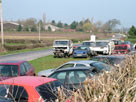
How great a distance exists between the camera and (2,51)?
38469mm

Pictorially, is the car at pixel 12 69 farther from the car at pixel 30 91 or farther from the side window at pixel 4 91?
the car at pixel 30 91

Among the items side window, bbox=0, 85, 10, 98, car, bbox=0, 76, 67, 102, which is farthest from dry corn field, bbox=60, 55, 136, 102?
side window, bbox=0, 85, 10, 98

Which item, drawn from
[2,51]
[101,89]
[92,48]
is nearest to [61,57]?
[92,48]

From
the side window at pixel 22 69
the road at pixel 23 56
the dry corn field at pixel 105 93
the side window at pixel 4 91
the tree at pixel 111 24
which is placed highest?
the tree at pixel 111 24

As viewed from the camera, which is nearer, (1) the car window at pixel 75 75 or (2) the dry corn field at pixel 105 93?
(2) the dry corn field at pixel 105 93

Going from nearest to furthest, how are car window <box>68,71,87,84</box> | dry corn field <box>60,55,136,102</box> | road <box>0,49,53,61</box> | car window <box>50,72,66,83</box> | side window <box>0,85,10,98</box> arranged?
dry corn field <box>60,55,136,102</box>, side window <box>0,85,10,98</box>, car window <box>68,71,87,84</box>, car window <box>50,72,66,83</box>, road <box>0,49,53,61</box>

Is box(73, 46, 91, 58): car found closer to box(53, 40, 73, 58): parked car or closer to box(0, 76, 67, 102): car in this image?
box(53, 40, 73, 58): parked car

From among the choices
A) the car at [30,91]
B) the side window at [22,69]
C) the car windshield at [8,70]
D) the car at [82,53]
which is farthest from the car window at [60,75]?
the car at [82,53]

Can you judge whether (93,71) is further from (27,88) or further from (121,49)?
(121,49)

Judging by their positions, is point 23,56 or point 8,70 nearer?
point 8,70

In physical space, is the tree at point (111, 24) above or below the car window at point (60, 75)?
above

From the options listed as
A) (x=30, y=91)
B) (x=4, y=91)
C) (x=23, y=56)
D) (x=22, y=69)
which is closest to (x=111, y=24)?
(x=23, y=56)

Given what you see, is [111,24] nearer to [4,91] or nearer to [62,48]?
[62,48]

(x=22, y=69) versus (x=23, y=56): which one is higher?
(x=22, y=69)
